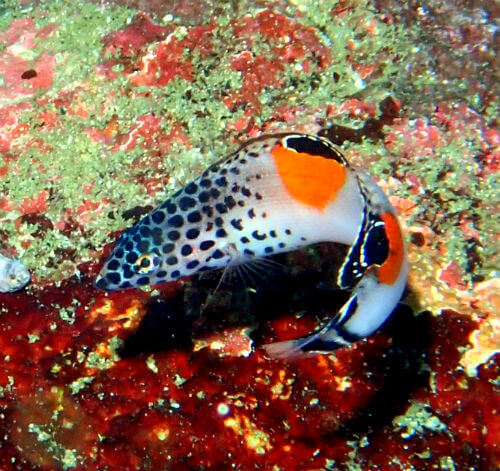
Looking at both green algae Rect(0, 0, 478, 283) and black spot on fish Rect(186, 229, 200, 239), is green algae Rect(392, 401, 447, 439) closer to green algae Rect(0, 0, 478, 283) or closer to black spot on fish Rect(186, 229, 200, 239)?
green algae Rect(0, 0, 478, 283)

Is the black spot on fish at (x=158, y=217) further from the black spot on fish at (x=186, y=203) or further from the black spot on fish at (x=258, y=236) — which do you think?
the black spot on fish at (x=258, y=236)

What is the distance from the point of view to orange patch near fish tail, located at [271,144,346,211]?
2607mm

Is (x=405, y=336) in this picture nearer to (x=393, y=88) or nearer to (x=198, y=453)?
(x=198, y=453)

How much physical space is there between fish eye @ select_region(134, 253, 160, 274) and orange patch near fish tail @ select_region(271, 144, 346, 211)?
79 cm

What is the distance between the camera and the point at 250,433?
11.7ft

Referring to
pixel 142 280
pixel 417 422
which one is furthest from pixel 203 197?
pixel 417 422

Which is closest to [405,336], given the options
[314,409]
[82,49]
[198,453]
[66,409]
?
[314,409]

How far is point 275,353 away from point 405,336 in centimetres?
104

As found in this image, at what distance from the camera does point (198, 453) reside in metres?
3.58

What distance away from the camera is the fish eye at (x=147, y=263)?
2754 millimetres

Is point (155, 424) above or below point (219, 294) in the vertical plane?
below

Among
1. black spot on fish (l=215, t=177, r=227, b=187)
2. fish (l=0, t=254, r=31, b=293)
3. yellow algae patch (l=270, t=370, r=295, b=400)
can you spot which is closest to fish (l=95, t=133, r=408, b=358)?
black spot on fish (l=215, t=177, r=227, b=187)

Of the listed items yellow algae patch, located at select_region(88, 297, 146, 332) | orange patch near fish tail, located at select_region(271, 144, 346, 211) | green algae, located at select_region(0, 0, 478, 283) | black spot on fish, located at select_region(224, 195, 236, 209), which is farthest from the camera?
green algae, located at select_region(0, 0, 478, 283)

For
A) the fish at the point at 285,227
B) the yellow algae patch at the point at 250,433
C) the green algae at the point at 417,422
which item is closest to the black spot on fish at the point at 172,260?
the fish at the point at 285,227
